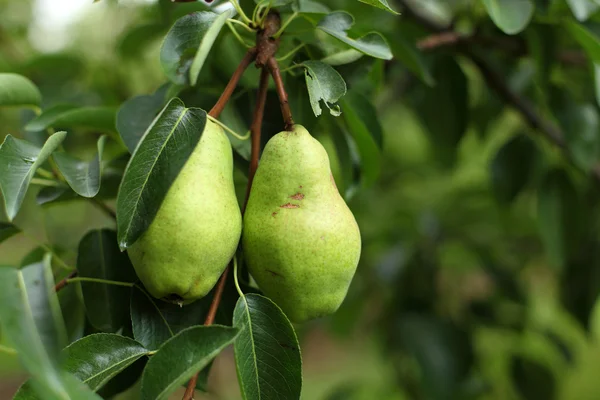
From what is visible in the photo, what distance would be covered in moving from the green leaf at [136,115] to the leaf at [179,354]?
260 millimetres

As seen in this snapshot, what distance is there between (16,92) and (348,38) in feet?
1.32

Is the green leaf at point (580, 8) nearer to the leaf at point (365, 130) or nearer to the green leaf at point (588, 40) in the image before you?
the green leaf at point (588, 40)

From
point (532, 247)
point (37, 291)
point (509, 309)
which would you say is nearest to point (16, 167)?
point (37, 291)

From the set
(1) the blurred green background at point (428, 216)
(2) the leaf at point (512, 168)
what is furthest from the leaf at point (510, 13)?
(2) the leaf at point (512, 168)

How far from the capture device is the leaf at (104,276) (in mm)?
633

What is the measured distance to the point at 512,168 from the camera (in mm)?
1275

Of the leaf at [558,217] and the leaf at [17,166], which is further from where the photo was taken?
the leaf at [558,217]

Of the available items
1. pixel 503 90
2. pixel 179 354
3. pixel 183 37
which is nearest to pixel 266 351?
pixel 179 354

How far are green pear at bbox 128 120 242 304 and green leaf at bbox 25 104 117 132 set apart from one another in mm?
247

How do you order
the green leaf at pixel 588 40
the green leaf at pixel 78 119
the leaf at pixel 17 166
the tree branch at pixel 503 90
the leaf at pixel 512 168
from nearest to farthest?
1. the leaf at pixel 17 166
2. the green leaf at pixel 78 119
3. the green leaf at pixel 588 40
4. the tree branch at pixel 503 90
5. the leaf at pixel 512 168

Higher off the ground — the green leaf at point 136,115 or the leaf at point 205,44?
the leaf at point 205,44

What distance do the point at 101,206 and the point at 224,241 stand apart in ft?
1.01

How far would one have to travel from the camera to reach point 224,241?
0.53 metres

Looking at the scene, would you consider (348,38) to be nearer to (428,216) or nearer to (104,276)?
(104,276)
